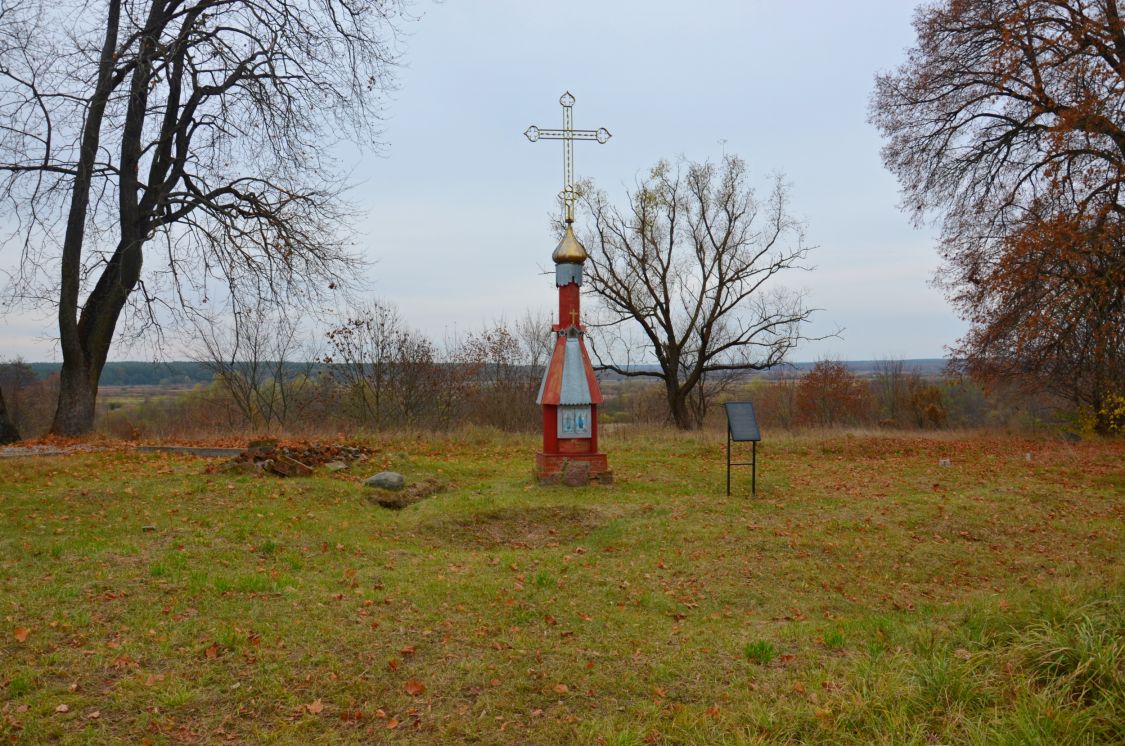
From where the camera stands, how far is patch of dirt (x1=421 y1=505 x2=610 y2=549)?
27.3 ft

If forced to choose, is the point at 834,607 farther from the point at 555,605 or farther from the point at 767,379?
the point at 767,379

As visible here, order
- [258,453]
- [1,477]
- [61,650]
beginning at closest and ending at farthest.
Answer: [61,650] → [1,477] → [258,453]

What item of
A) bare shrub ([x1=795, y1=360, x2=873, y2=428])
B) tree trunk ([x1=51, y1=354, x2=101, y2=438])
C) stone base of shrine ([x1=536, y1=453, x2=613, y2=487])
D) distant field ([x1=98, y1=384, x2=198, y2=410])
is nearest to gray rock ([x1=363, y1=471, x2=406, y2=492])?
stone base of shrine ([x1=536, y1=453, x2=613, y2=487])

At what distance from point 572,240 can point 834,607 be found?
280 inches

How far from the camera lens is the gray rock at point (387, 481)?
34.8 feet

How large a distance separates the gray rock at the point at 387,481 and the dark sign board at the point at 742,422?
4.72 metres

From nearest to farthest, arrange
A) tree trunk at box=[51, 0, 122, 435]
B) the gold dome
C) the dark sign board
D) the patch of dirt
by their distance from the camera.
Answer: the patch of dirt
the dark sign board
the gold dome
tree trunk at box=[51, 0, 122, 435]

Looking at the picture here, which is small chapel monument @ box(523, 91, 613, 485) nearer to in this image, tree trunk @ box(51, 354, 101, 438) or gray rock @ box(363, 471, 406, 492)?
gray rock @ box(363, 471, 406, 492)


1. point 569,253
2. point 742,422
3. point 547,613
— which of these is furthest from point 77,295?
point 547,613

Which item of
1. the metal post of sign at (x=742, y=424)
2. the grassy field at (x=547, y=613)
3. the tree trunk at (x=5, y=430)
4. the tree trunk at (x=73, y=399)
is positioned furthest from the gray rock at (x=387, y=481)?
the tree trunk at (x=5, y=430)

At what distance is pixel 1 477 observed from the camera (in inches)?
364

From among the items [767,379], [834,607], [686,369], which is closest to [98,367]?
[834,607]

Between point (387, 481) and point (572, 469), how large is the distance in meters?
2.69

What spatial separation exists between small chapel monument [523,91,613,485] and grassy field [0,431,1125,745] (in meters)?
0.67
